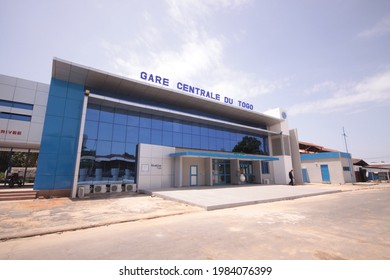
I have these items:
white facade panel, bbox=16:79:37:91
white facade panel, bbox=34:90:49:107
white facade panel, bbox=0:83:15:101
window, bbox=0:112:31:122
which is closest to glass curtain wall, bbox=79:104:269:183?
white facade panel, bbox=34:90:49:107

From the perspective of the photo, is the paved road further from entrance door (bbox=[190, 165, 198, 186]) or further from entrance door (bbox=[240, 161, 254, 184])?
entrance door (bbox=[240, 161, 254, 184])

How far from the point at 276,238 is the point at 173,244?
2.60 m

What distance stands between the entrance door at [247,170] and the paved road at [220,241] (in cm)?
1802

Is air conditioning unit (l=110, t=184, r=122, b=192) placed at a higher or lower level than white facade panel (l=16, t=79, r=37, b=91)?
lower

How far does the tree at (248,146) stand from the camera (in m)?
25.3

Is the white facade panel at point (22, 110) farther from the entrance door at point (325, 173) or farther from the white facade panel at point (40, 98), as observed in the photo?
the entrance door at point (325, 173)

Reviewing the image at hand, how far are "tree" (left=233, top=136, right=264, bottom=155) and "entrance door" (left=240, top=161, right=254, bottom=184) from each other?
5.34ft

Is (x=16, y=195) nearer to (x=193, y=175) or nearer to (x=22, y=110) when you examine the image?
(x=22, y=110)

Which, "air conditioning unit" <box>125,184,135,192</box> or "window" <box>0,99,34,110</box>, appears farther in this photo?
"window" <box>0,99,34,110</box>

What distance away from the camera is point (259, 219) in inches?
268

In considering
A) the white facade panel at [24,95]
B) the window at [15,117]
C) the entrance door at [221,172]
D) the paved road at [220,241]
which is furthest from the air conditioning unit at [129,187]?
the white facade panel at [24,95]

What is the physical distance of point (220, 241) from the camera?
4.55m

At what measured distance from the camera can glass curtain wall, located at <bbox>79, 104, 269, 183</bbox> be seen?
15.6 meters
